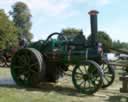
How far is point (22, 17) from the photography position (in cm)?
7256

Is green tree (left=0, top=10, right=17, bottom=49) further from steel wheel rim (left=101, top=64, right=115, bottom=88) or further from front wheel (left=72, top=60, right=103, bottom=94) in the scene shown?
front wheel (left=72, top=60, right=103, bottom=94)

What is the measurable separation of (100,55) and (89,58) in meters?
0.35

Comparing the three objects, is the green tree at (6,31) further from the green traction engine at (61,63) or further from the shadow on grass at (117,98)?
the shadow on grass at (117,98)

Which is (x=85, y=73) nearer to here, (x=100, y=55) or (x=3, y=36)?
(x=100, y=55)

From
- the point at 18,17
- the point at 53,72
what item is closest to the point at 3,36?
the point at 18,17

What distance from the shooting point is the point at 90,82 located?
31.5ft

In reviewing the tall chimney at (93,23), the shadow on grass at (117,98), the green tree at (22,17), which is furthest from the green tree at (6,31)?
the shadow on grass at (117,98)

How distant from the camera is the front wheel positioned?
9.30 metres

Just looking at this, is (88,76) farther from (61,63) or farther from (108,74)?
(108,74)

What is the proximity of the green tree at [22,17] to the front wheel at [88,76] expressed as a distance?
6371 centimetres

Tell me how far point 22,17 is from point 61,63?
206ft

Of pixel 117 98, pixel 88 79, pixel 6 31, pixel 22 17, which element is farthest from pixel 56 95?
pixel 22 17

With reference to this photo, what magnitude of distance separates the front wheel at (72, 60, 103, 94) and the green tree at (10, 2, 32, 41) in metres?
63.7

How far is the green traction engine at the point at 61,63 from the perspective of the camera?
9.59 metres
